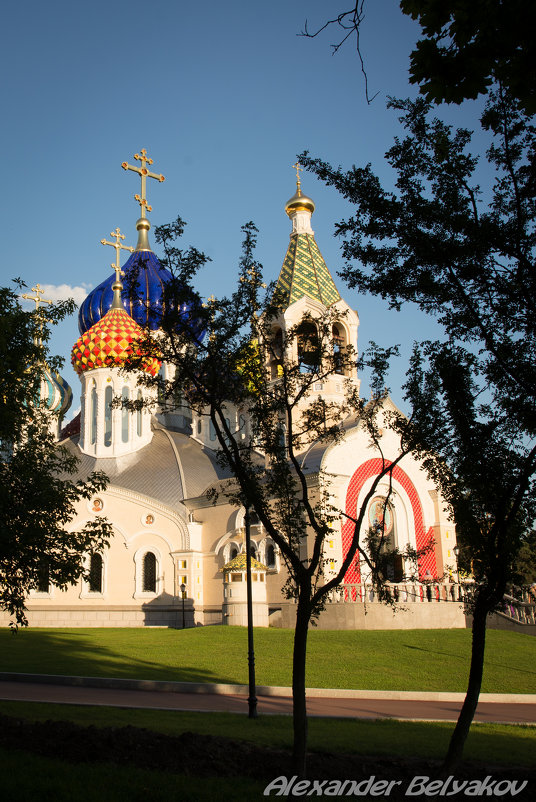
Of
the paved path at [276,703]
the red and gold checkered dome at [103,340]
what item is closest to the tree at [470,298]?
the paved path at [276,703]

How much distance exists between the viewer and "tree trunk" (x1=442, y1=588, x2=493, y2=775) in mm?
6902

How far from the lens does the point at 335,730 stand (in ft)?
33.0

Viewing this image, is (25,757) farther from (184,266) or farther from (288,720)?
(184,266)

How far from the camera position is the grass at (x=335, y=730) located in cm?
881

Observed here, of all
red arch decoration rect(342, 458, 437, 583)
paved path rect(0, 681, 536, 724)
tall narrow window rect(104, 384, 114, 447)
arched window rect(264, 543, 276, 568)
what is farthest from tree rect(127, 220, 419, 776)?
tall narrow window rect(104, 384, 114, 447)

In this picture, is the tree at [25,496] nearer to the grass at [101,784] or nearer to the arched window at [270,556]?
the grass at [101,784]

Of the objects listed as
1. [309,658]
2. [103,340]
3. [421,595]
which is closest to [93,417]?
[103,340]

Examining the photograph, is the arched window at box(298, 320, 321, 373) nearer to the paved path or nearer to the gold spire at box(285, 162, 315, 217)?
the paved path

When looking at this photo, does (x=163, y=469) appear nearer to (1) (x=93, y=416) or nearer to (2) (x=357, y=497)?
(1) (x=93, y=416)

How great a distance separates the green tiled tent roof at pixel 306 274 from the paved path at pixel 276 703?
20.5 metres

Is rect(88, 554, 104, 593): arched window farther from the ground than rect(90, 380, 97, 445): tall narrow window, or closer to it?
closer to it

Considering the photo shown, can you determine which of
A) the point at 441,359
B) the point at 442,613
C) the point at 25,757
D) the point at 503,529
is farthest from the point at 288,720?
the point at 442,613

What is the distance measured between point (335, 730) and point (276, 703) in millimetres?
3357

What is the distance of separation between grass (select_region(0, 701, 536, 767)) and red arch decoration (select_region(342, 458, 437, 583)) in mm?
13805
